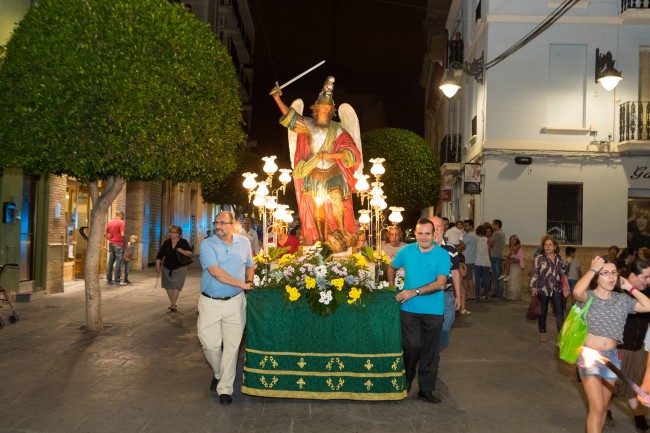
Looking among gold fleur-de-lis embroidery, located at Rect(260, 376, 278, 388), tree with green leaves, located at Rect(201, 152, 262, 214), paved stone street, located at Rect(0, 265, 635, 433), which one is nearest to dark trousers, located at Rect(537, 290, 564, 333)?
paved stone street, located at Rect(0, 265, 635, 433)

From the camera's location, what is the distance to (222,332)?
732 cm

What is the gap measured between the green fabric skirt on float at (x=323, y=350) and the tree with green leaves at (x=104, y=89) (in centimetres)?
392

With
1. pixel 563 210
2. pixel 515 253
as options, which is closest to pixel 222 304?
pixel 515 253

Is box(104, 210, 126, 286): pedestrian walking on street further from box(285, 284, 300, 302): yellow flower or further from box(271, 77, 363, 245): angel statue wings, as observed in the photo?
box(285, 284, 300, 302): yellow flower

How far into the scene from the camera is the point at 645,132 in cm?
1941

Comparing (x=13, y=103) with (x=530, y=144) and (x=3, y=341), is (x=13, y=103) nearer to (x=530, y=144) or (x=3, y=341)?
(x=3, y=341)

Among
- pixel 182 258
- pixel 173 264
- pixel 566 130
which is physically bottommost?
pixel 173 264

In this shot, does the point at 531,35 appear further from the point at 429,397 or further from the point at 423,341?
the point at 429,397

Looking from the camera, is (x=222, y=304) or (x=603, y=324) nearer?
(x=603, y=324)

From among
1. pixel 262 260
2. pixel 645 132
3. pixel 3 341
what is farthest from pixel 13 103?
pixel 645 132

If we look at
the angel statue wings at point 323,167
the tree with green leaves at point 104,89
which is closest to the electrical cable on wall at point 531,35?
the angel statue wings at point 323,167

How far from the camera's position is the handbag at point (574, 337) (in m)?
5.41

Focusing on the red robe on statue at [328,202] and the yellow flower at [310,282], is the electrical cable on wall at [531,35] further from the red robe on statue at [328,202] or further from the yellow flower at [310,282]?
the yellow flower at [310,282]

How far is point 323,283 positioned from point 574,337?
271 centimetres
